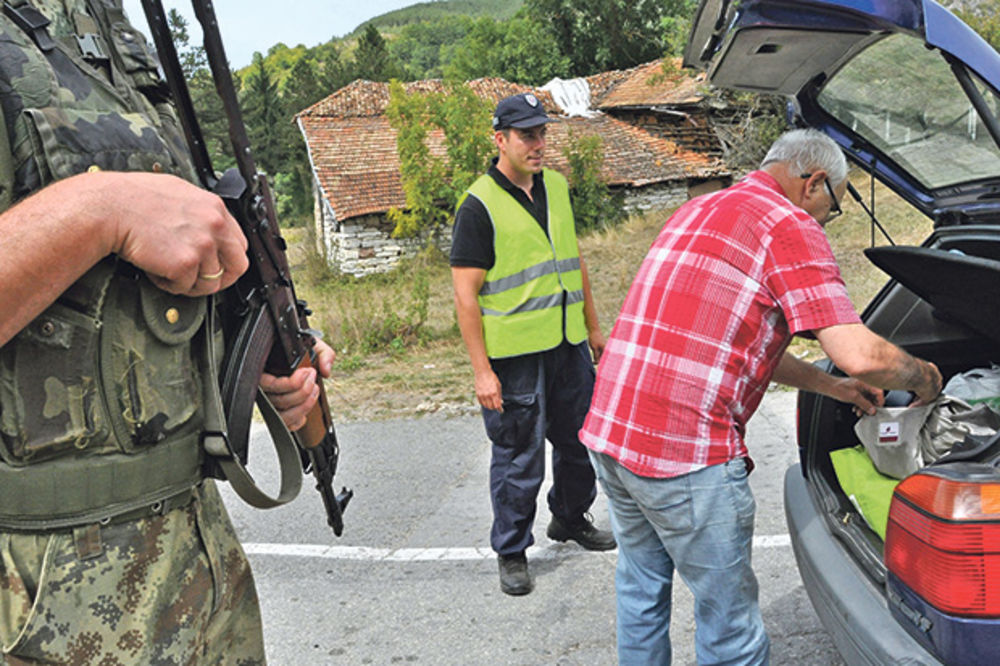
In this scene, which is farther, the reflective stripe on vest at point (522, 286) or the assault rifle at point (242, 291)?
the reflective stripe on vest at point (522, 286)

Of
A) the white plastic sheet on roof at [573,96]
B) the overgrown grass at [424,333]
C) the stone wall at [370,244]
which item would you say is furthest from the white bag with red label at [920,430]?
the white plastic sheet on roof at [573,96]

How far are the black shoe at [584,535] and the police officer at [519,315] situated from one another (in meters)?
0.33

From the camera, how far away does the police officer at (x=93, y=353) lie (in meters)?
1.29

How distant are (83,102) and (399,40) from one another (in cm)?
13004

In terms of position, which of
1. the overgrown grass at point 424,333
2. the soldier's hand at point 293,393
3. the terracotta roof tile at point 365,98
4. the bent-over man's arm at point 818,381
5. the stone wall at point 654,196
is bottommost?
the stone wall at point 654,196

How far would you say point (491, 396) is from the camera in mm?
3543

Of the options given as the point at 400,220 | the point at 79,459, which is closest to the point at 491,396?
the point at 79,459

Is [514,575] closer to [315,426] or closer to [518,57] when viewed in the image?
[315,426]

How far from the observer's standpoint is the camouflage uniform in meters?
1.33

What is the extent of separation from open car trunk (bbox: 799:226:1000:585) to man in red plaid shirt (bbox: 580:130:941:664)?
317 millimetres

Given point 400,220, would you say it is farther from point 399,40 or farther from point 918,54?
point 399,40

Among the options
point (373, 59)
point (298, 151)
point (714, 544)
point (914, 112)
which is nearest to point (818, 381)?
point (714, 544)

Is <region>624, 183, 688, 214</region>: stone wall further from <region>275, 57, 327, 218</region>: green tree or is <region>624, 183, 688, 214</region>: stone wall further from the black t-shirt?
the black t-shirt

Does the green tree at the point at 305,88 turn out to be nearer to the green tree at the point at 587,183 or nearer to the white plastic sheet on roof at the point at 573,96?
the white plastic sheet on roof at the point at 573,96
